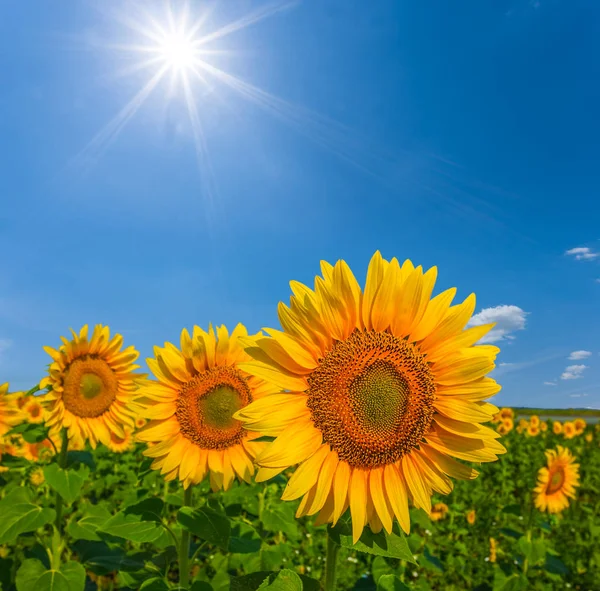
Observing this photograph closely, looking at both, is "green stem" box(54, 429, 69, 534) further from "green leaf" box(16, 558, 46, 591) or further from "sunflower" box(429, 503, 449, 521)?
"sunflower" box(429, 503, 449, 521)

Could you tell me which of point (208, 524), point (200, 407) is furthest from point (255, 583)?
point (200, 407)

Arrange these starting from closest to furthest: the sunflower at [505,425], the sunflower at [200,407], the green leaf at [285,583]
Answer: the green leaf at [285,583] → the sunflower at [200,407] → the sunflower at [505,425]

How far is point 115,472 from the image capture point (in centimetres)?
926

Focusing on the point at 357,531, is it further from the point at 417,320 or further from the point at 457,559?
the point at 457,559

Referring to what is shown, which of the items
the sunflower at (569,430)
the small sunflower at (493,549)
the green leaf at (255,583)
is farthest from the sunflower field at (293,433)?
the sunflower at (569,430)

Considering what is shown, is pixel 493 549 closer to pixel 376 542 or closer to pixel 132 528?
pixel 132 528

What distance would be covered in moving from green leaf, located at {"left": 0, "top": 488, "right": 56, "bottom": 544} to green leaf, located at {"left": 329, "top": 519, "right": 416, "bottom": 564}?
271 cm

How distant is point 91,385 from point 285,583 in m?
3.68

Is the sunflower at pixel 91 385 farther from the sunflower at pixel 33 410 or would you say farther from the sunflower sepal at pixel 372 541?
the sunflower sepal at pixel 372 541

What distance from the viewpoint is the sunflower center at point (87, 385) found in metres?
5.00

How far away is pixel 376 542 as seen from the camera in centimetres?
203

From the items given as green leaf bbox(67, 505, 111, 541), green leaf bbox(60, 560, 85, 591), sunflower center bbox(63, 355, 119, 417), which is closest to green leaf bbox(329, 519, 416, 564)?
green leaf bbox(67, 505, 111, 541)

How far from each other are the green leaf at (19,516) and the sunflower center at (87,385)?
0.98 meters

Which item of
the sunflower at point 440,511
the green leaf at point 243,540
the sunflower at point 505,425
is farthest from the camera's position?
the sunflower at point 505,425
